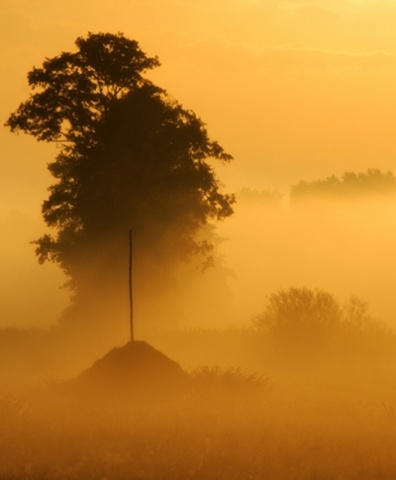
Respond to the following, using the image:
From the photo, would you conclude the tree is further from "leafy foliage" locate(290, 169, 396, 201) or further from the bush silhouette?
"leafy foliage" locate(290, 169, 396, 201)

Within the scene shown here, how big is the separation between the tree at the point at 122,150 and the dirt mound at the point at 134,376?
15320 mm

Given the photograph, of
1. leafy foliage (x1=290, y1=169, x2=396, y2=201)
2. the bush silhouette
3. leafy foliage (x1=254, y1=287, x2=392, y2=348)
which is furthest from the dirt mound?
leafy foliage (x1=290, y1=169, x2=396, y2=201)

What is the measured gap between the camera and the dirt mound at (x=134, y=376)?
28433 mm

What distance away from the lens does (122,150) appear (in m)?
44.2

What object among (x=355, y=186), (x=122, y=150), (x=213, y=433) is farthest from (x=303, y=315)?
(x=355, y=186)

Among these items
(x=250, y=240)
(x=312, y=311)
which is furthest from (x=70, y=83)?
(x=250, y=240)

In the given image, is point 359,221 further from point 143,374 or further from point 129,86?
point 143,374

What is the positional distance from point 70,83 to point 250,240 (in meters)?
82.1

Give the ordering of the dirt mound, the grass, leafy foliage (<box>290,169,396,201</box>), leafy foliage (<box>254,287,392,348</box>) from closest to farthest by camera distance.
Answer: the grass → the dirt mound → leafy foliage (<box>254,287,392,348</box>) → leafy foliage (<box>290,169,396,201</box>)

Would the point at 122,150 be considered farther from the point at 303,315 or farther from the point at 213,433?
the point at 213,433

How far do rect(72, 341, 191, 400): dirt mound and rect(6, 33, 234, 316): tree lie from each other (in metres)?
15.3

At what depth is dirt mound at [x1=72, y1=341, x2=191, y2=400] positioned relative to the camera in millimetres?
28433

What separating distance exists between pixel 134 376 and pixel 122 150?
17050mm

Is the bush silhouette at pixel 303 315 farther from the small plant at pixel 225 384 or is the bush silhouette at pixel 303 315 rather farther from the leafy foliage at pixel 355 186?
the leafy foliage at pixel 355 186
